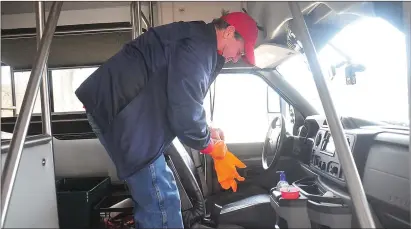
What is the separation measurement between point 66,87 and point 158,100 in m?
1.94

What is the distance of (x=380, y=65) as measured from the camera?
1.60m

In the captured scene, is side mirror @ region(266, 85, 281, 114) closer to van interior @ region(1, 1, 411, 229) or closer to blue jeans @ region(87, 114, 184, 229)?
van interior @ region(1, 1, 411, 229)

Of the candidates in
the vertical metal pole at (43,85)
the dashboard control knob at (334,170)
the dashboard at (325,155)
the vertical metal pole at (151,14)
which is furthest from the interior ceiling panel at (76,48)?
the dashboard control knob at (334,170)

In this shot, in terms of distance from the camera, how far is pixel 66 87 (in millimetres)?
2652

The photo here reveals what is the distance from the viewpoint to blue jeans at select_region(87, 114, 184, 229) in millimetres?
965

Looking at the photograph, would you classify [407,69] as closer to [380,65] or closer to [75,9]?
[380,65]

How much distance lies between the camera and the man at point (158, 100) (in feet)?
3.17

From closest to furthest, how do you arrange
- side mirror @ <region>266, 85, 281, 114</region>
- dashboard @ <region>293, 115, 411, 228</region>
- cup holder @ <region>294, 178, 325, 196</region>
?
dashboard @ <region>293, 115, 411, 228</region>, cup holder @ <region>294, 178, 325, 196</region>, side mirror @ <region>266, 85, 281, 114</region>

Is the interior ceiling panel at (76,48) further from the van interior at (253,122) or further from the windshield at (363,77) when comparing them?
the windshield at (363,77)

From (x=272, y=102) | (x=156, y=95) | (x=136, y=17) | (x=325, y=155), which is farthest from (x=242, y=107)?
(x=156, y=95)

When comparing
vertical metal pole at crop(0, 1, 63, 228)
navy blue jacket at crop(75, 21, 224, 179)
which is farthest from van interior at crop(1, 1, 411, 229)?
navy blue jacket at crop(75, 21, 224, 179)

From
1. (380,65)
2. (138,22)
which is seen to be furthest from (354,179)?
(138,22)

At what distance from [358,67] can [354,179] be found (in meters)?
1.18

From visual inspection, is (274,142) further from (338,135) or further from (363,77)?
(338,135)
